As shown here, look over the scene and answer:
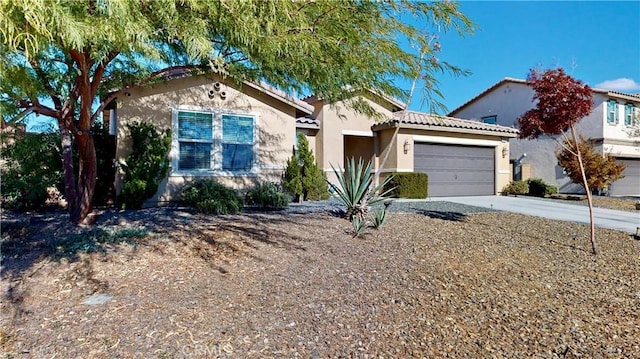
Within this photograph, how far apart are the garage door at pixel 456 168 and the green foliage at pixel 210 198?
29.8 ft

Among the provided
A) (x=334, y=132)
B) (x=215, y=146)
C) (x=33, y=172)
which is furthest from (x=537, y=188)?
(x=33, y=172)

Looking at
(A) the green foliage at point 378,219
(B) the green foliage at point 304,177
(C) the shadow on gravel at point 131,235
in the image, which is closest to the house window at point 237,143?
(B) the green foliage at point 304,177

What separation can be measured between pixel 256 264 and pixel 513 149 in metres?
22.7

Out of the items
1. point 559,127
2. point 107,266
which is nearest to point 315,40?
point 107,266

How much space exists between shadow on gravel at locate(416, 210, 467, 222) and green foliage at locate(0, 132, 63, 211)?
33.4 feet

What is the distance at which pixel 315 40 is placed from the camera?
4.26 metres

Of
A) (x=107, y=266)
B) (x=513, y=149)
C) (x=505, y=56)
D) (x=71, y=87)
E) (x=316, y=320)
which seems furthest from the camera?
(x=513, y=149)

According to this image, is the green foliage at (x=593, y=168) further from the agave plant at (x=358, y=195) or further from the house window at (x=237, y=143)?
the house window at (x=237, y=143)

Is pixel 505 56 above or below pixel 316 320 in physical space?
above

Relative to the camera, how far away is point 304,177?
13.0 m

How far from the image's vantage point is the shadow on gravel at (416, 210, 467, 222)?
32.1ft

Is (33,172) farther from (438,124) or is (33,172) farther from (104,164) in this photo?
(438,124)

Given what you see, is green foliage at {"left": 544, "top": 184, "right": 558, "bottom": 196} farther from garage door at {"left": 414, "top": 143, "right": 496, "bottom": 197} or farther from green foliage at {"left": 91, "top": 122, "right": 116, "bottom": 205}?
green foliage at {"left": 91, "top": 122, "right": 116, "bottom": 205}

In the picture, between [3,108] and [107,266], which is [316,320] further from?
[3,108]
